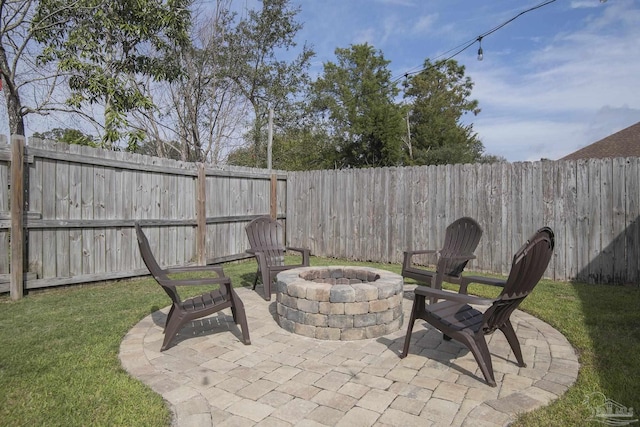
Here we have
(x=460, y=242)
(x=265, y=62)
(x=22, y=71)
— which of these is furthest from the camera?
(x=265, y=62)

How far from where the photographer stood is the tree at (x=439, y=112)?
1030 inches

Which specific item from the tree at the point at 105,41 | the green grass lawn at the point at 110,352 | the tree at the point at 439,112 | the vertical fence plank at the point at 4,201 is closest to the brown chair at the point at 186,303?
the green grass lawn at the point at 110,352

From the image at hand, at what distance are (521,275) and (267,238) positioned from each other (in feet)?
12.3

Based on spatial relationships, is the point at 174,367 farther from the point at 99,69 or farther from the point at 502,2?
the point at 502,2

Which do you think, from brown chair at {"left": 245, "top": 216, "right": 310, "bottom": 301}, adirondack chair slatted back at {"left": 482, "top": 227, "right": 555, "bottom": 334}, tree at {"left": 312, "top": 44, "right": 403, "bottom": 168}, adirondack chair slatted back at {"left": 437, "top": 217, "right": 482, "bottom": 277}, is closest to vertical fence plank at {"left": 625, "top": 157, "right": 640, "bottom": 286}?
adirondack chair slatted back at {"left": 437, "top": 217, "right": 482, "bottom": 277}

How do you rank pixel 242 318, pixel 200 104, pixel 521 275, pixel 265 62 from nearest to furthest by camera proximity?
pixel 521 275, pixel 242 318, pixel 200 104, pixel 265 62

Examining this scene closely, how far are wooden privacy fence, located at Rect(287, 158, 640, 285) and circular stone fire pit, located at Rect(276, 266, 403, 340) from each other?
3616mm

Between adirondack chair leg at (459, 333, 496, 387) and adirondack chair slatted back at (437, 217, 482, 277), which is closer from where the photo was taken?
adirondack chair leg at (459, 333, 496, 387)

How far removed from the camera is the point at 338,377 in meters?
2.57

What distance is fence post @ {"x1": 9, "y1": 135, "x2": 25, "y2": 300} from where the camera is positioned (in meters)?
4.30

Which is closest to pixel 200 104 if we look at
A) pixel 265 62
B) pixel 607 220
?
pixel 265 62

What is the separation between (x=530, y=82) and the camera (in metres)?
11.2

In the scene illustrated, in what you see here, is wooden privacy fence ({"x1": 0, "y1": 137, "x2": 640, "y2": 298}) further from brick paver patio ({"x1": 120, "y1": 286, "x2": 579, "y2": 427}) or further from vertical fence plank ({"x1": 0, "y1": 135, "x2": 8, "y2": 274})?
brick paver patio ({"x1": 120, "y1": 286, "x2": 579, "y2": 427})

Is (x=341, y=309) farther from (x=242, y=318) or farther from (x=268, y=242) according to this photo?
(x=268, y=242)
